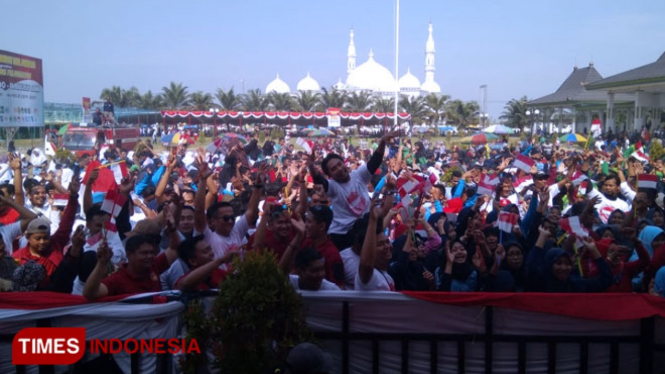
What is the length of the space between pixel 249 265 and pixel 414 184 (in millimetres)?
3598

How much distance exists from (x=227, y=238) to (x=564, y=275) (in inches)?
100

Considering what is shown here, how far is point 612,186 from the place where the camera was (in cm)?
746

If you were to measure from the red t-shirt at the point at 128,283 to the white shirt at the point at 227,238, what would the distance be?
64 centimetres

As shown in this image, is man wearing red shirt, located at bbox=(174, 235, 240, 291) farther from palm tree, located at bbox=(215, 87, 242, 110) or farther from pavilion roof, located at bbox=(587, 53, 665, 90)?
palm tree, located at bbox=(215, 87, 242, 110)

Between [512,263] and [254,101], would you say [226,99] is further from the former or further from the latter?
[512,263]

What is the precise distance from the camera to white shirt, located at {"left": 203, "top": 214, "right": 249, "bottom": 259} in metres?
4.62

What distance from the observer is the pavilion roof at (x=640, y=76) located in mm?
22847

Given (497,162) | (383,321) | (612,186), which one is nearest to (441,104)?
(497,162)

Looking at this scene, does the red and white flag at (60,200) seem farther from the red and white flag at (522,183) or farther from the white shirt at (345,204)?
the red and white flag at (522,183)

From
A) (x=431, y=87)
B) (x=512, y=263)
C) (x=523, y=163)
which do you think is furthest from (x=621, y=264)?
(x=431, y=87)

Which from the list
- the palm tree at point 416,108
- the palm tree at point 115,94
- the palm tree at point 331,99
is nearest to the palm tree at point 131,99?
the palm tree at point 115,94

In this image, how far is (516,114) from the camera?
197 feet

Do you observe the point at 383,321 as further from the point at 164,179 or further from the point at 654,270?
the point at 164,179

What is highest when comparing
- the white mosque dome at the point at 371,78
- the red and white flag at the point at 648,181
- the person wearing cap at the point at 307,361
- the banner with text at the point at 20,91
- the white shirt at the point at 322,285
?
the white mosque dome at the point at 371,78
